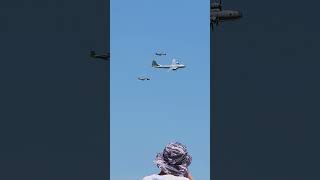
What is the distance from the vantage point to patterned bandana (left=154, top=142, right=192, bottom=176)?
6.99 meters

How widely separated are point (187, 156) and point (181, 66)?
9051 millimetres

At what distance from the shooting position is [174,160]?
7016 mm

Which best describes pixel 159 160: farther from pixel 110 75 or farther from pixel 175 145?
pixel 110 75

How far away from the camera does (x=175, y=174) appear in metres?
7.04

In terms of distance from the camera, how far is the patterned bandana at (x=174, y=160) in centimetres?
699
